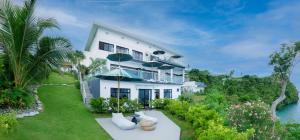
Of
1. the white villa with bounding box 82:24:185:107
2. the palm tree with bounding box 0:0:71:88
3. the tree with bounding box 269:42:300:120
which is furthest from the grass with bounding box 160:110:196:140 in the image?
the tree with bounding box 269:42:300:120

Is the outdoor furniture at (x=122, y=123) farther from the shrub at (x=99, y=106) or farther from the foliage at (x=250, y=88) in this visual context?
the foliage at (x=250, y=88)

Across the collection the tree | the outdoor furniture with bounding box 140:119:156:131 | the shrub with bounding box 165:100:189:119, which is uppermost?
the tree

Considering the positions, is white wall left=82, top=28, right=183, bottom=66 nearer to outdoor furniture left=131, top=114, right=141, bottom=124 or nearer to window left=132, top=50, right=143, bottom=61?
window left=132, top=50, right=143, bottom=61

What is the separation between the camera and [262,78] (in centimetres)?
5222

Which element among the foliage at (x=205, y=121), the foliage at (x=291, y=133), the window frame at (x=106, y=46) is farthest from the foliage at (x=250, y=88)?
the foliage at (x=205, y=121)

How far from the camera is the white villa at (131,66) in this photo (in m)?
21.5

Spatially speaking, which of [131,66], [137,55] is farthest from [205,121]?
[137,55]

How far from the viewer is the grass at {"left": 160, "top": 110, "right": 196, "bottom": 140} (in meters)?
12.5

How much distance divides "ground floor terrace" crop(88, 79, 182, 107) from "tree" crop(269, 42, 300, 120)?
432 inches

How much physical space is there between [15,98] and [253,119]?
1172 centimetres

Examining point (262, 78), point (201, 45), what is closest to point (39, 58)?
point (201, 45)

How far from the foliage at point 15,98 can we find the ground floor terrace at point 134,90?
7.88 meters

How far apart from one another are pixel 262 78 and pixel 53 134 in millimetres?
50457

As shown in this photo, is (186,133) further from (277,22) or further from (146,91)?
(277,22)
